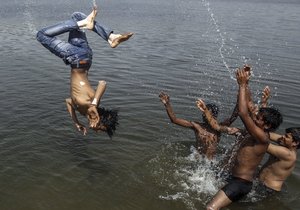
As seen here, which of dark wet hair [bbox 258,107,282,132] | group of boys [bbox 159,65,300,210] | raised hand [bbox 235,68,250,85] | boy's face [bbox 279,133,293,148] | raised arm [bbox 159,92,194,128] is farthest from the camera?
raised arm [bbox 159,92,194,128]

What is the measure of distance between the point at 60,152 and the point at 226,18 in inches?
1045

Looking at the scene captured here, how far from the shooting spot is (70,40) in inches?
251

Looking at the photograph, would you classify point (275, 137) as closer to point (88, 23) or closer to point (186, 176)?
point (186, 176)

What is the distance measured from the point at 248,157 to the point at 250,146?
0.65 feet

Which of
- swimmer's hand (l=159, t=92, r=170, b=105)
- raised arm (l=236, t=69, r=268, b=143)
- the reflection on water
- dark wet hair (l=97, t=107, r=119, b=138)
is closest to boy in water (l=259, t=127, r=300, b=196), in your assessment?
the reflection on water

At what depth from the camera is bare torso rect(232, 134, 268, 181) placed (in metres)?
5.91

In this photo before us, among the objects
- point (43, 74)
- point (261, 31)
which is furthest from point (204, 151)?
point (261, 31)

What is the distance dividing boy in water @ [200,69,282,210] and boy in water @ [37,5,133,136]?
2.25 meters

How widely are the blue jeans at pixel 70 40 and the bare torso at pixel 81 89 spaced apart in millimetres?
202

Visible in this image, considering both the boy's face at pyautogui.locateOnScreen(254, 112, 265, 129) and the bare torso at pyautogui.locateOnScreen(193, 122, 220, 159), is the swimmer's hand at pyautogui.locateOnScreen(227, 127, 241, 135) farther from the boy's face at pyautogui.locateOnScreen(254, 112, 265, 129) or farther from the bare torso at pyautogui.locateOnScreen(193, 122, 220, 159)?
the boy's face at pyautogui.locateOnScreen(254, 112, 265, 129)

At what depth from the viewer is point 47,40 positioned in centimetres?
625

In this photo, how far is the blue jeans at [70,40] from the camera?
6.16m

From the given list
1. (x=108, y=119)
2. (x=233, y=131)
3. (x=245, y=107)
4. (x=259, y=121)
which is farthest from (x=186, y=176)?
(x=245, y=107)

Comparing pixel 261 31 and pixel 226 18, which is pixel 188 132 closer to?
pixel 261 31
